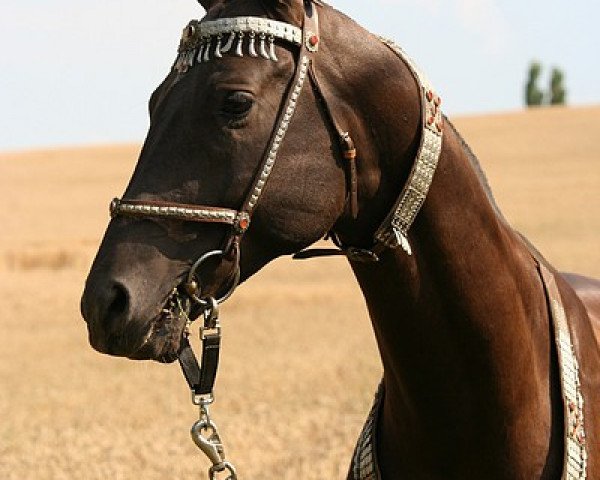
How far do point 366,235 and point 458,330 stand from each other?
38cm

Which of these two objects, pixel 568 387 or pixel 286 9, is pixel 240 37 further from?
pixel 568 387

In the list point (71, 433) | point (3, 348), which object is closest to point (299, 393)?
point (71, 433)

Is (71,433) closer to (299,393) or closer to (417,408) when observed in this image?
(299,393)

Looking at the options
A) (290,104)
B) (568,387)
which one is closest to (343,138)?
(290,104)

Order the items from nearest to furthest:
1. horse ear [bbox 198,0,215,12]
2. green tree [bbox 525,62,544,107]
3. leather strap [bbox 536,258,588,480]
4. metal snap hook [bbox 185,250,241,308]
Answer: metal snap hook [bbox 185,250,241,308]
horse ear [bbox 198,0,215,12]
leather strap [bbox 536,258,588,480]
green tree [bbox 525,62,544,107]

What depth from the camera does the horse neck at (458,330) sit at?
9.52 ft

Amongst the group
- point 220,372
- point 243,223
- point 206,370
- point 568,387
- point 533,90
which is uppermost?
point 243,223

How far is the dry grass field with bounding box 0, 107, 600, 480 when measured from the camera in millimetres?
8945

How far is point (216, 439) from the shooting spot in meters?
2.87

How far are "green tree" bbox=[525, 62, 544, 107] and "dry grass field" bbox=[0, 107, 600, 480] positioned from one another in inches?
1784

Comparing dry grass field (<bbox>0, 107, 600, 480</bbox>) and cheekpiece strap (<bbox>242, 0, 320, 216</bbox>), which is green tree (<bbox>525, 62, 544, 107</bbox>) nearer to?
dry grass field (<bbox>0, 107, 600, 480</bbox>)

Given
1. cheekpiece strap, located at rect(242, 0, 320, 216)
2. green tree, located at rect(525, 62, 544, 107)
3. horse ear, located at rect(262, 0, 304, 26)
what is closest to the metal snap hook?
cheekpiece strap, located at rect(242, 0, 320, 216)

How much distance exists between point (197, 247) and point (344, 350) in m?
12.9

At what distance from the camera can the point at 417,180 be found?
2.78 metres
